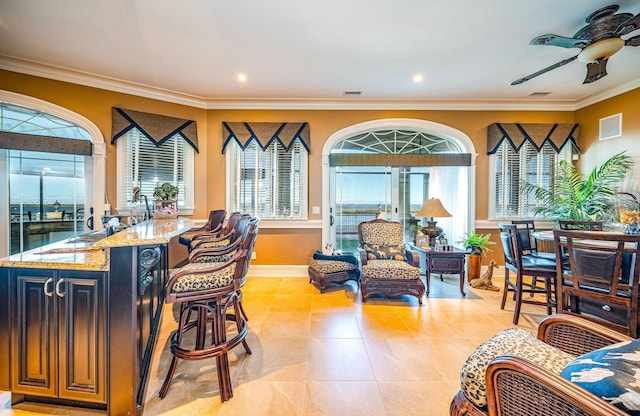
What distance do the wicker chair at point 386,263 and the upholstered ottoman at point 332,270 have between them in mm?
351

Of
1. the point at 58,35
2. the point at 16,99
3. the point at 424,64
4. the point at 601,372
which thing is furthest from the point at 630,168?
the point at 16,99

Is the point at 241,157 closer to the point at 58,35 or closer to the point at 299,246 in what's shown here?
the point at 299,246

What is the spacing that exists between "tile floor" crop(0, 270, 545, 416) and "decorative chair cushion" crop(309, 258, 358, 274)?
41 centimetres

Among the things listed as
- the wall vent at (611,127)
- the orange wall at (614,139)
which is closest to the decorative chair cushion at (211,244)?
the orange wall at (614,139)

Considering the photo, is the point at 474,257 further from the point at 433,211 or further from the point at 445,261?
the point at 433,211

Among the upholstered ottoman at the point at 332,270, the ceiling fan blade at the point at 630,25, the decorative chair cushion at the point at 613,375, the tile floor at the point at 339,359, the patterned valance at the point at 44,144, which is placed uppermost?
the ceiling fan blade at the point at 630,25

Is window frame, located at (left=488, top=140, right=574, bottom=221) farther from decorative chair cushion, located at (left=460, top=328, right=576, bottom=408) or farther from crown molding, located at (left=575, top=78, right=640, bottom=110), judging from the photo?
decorative chair cushion, located at (left=460, top=328, right=576, bottom=408)

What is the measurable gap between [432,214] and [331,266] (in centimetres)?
165

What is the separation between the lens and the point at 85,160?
3.70 meters

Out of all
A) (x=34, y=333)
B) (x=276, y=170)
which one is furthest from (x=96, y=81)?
(x=34, y=333)

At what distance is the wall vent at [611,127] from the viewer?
12.5ft

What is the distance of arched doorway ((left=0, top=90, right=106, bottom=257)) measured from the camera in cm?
318

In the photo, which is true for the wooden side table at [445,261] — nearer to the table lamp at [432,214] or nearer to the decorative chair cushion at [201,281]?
the table lamp at [432,214]

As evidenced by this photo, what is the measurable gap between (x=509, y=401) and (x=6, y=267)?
2.74 m
